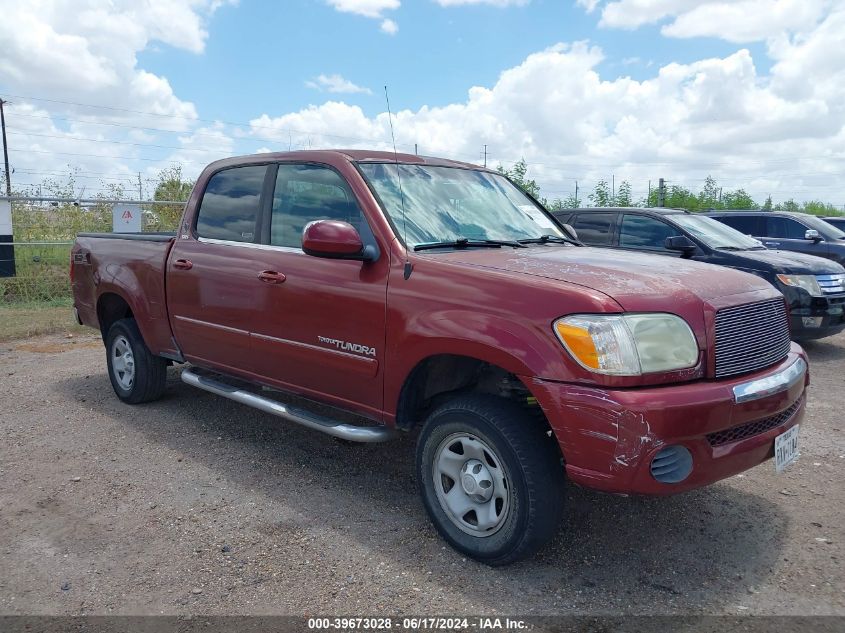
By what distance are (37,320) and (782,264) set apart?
9.38 metres

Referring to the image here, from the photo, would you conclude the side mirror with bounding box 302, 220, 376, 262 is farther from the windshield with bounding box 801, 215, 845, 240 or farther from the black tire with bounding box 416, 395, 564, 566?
the windshield with bounding box 801, 215, 845, 240

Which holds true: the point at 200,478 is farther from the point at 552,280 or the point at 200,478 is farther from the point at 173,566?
the point at 552,280

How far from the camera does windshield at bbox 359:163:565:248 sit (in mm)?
3908

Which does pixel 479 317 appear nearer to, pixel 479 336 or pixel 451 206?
pixel 479 336

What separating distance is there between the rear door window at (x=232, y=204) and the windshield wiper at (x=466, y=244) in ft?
4.52

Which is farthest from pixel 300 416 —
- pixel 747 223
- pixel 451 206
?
pixel 747 223

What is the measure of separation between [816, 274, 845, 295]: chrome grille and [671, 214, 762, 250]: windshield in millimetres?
927

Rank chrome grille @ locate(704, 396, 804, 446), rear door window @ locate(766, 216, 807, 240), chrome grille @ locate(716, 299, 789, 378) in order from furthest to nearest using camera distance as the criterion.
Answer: rear door window @ locate(766, 216, 807, 240) < chrome grille @ locate(716, 299, 789, 378) < chrome grille @ locate(704, 396, 804, 446)

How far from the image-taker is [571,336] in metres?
2.92

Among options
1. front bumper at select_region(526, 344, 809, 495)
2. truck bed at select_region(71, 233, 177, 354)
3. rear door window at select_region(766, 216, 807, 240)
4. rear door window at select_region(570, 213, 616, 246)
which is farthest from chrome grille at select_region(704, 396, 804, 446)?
rear door window at select_region(766, 216, 807, 240)

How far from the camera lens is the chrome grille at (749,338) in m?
3.12

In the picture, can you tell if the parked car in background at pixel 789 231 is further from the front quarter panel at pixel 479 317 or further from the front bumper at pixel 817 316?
the front quarter panel at pixel 479 317

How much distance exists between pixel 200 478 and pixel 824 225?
11.5 metres

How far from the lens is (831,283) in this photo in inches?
312
